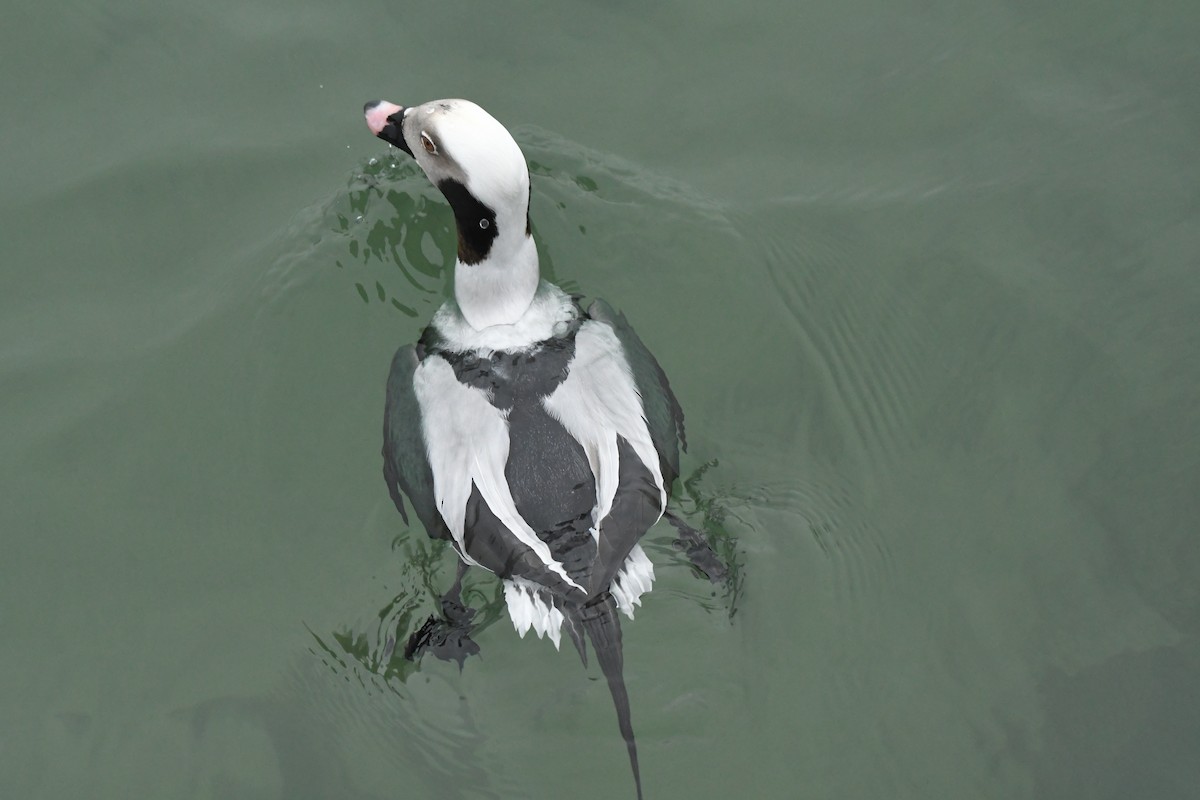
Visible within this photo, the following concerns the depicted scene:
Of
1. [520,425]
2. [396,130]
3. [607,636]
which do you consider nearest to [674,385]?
[520,425]

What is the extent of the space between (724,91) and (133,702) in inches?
145

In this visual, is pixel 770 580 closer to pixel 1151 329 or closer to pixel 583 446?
pixel 583 446

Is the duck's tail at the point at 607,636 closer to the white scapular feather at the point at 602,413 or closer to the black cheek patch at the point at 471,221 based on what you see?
the white scapular feather at the point at 602,413

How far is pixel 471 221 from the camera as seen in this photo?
3820 mm

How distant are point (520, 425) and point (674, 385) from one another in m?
1.06

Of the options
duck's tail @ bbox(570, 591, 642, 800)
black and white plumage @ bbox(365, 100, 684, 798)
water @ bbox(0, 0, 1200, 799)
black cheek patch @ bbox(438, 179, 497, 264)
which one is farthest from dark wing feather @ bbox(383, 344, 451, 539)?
duck's tail @ bbox(570, 591, 642, 800)

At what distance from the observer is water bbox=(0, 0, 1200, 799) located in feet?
12.8

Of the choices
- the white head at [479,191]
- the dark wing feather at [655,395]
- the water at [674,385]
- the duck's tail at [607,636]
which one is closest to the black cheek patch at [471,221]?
the white head at [479,191]

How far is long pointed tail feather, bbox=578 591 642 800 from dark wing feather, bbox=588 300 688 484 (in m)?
0.57

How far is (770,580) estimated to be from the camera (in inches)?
161

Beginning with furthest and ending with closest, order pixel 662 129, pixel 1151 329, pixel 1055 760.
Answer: pixel 662 129
pixel 1151 329
pixel 1055 760

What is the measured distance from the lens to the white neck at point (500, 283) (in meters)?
3.92

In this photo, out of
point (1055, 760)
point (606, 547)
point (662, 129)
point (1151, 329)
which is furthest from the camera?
point (662, 129)

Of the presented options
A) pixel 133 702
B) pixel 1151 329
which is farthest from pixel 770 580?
pixel 133 702
